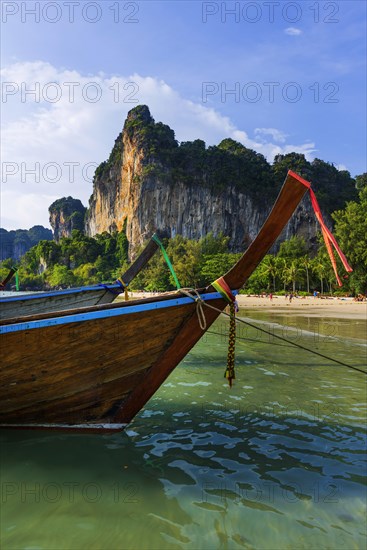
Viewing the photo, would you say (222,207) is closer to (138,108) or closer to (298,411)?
(138,108)

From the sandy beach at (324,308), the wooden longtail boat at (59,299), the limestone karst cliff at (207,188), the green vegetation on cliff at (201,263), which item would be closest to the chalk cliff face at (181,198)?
the limestone karst cliff at (207,188)

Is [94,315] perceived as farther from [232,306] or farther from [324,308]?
[324,308]

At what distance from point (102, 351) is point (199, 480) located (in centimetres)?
163

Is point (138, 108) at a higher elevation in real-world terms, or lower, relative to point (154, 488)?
higher

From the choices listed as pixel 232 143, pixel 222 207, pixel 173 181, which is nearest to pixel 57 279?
pixel 173 181

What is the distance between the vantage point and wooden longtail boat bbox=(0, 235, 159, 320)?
7.00m

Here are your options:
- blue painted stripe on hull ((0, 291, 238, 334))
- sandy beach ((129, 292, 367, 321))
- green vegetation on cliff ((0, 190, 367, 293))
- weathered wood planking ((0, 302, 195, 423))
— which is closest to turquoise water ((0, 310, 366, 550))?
weathered wood planking ((0, 302, 195, 423))

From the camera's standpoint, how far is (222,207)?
90.1 m

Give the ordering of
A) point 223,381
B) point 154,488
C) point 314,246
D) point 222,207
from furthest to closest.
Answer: point 222,207 → point 314,246 → point 223,381 → point 154,488

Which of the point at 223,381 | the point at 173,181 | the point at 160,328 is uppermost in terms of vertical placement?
the point at 173,181

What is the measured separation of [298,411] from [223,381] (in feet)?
7.32

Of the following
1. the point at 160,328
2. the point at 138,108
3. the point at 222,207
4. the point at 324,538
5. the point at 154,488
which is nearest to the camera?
the point at 324,538

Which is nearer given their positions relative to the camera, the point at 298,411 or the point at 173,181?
the point at 298,411

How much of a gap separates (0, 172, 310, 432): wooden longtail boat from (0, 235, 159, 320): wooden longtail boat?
120 inches
